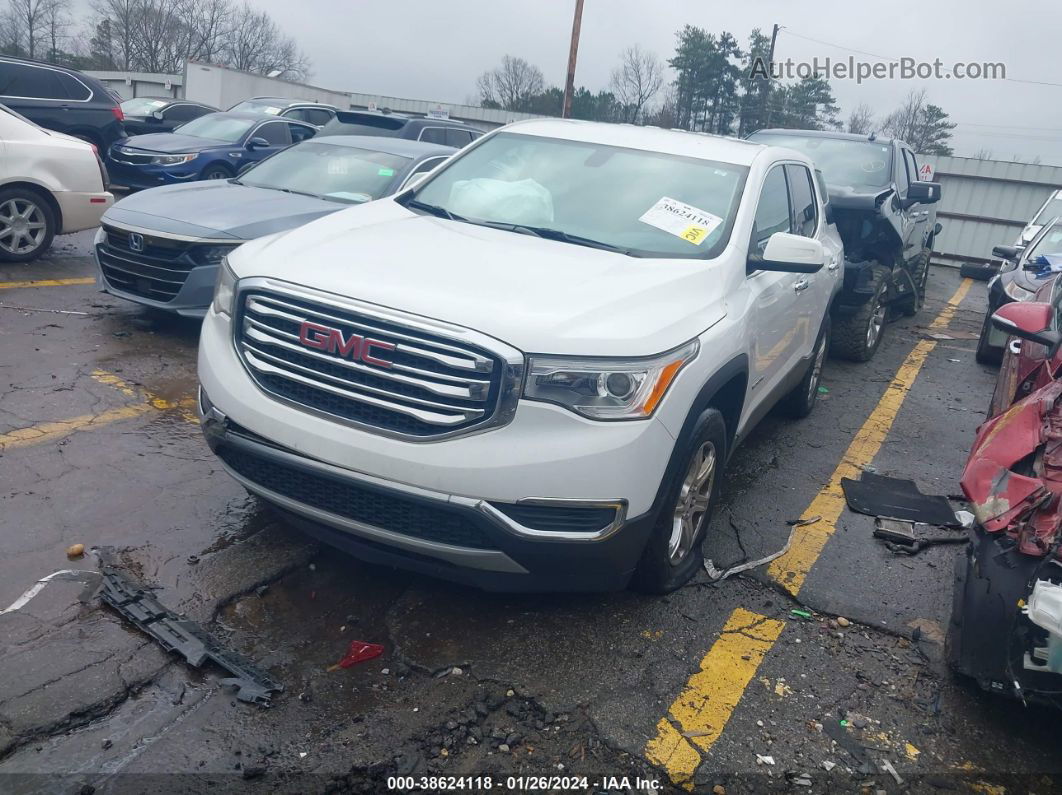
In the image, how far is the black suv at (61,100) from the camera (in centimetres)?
1201

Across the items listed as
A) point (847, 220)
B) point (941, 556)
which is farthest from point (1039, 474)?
point (847, 220)

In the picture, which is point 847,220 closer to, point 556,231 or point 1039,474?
point 556,231

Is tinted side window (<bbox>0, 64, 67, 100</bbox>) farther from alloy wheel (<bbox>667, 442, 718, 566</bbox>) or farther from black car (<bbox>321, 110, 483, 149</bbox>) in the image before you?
alloy wheel (<bbox>667, 442, 718, 566</bbox>)

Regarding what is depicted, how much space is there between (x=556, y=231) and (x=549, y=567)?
1695 millimetres

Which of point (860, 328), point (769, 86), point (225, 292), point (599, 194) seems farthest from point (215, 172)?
point (769, 86)

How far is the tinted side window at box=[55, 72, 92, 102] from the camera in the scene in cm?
1241

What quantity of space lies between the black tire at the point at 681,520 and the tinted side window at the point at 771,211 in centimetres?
103

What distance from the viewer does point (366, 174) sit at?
24.8 ft

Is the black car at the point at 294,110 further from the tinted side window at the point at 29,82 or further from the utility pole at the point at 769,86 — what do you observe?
the utility pole at the point at 769,86

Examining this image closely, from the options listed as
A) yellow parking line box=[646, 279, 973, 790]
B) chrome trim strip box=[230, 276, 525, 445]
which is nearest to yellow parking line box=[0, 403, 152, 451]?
chrome trim strip box=[230, 276, 525, 445]

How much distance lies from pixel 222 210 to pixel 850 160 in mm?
6320

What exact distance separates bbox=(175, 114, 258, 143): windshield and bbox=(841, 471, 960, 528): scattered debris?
10.4m

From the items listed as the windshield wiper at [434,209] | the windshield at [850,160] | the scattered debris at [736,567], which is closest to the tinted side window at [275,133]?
the windshield at [850,160]

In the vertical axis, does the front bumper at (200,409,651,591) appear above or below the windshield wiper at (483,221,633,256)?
below
